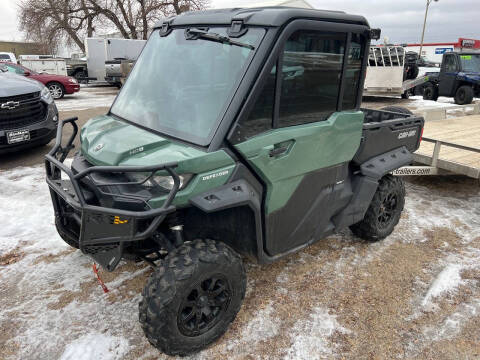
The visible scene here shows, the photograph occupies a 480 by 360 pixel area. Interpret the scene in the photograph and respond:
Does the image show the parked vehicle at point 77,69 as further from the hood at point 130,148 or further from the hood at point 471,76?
the hood at point 130,148

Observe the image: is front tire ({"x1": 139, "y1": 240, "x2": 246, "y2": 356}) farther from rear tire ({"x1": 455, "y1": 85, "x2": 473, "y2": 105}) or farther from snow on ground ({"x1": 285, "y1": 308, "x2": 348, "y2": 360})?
rear tire ({"x1": 455, "y1": 85, "x2": 473, "y2": 105})

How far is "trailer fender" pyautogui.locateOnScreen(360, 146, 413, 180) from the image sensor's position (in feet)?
11.7

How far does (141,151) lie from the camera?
248 centimetres

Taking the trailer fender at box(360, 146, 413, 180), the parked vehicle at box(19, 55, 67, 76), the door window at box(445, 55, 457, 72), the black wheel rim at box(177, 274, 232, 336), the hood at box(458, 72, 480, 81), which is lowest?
the black wheel rim at box(177, 274, 232, 336)

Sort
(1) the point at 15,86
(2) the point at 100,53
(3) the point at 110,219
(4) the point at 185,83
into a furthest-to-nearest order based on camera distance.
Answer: (2) the point at 100,53, (1) the point at 15,86, (4) the point at 185,83, (3) the point at 110,219

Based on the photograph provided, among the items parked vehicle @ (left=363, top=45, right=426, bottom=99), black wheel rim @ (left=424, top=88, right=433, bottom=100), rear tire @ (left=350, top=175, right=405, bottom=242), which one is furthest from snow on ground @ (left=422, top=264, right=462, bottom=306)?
black wheel rim @ (left=424, top=88, right=433, bottom=100)

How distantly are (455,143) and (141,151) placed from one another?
205 inches

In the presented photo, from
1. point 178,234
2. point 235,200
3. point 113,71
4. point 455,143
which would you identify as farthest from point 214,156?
point 113,71

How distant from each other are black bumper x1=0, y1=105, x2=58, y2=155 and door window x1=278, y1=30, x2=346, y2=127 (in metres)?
5.23

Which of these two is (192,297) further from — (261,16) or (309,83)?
(261,16)

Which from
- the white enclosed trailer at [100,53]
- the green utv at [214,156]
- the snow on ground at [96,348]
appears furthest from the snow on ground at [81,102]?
the snow on ground at [96,348]

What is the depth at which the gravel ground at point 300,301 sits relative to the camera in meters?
2.70

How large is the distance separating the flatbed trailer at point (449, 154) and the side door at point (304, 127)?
2.33m

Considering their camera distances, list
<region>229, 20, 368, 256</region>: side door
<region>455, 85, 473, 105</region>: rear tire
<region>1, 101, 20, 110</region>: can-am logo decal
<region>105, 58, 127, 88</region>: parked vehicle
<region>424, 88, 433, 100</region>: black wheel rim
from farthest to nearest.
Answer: <region>105, 58, 127, 88</region>: parked vehicle → <region>424, 88, 433, 100</region>: black wheel rim → <region>455, 85, 473, 105</region>: rear tire → <region>1, 101, 20, 110</region>: can-am logo decal → <region>229, 20, 368, 256</region>: side door
